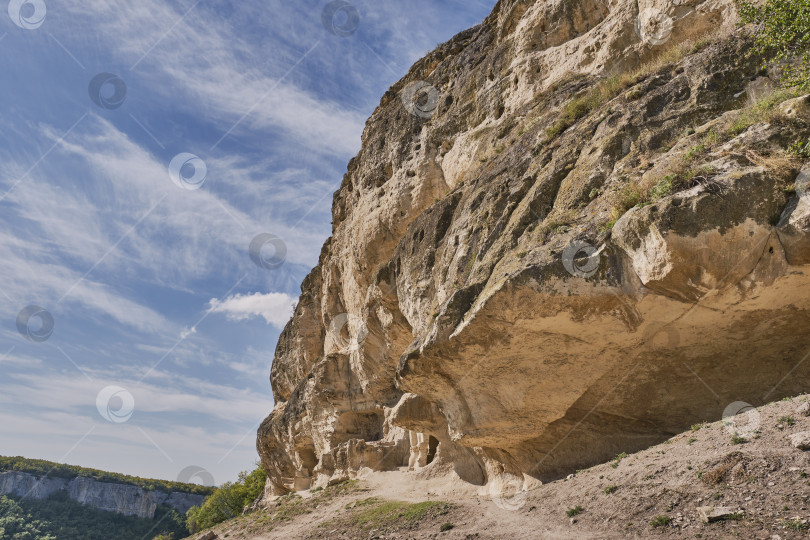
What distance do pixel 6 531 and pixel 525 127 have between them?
8527 centimetres

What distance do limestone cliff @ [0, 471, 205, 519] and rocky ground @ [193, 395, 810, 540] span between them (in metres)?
99.0

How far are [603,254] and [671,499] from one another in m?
4.09

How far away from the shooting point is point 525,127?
15789mm

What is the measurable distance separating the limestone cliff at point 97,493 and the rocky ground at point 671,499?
325 feet

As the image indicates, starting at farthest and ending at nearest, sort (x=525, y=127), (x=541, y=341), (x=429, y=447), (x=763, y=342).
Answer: (x=429, y=447)
(x=525, y=127)
(x=541, y=341)
(x=763, y=342)

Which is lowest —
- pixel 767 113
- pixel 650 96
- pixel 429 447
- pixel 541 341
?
pixel 429 447

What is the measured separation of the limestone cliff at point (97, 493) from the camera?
85312mm

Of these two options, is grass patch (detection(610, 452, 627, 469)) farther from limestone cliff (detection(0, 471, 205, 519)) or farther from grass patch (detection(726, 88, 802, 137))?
limestone cliff (detection(0, 471, 205, 519))

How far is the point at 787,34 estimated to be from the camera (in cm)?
891

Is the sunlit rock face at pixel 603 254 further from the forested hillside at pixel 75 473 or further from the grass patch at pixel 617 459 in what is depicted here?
the forested hillside at pixel 75 473

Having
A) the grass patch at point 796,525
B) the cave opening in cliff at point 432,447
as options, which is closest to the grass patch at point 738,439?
the grass patch at point 796,525

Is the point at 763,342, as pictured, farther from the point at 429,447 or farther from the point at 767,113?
the point at 429,447

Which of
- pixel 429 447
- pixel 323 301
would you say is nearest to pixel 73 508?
pixel 323 301

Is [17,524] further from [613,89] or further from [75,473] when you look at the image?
[613,89]
